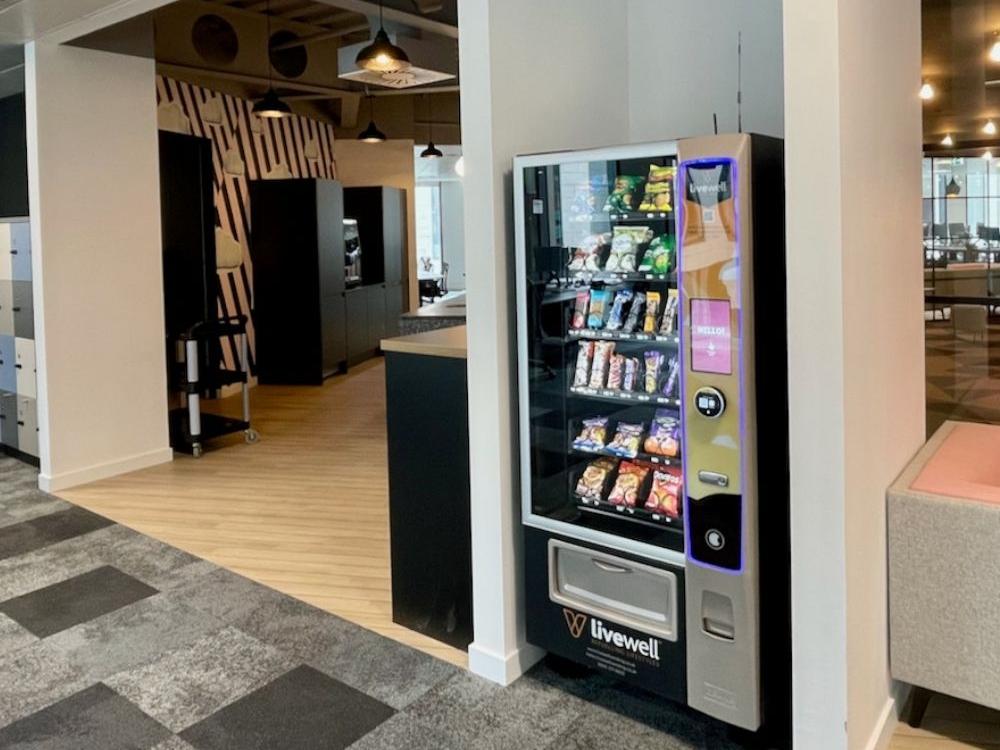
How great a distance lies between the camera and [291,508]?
521 cm

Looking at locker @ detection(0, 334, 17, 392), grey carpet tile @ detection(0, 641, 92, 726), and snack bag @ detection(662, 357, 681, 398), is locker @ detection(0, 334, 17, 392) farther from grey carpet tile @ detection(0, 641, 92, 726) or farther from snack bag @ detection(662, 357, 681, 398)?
snack bag @ detection(662, 357, 681, 398)

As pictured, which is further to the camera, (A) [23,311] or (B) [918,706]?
(A) [23,311]

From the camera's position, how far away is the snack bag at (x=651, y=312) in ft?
9.04

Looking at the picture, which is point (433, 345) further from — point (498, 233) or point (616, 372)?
point (616, 372)

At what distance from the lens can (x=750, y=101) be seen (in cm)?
332

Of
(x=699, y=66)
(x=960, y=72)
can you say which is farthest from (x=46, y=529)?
(x=960, y=72)

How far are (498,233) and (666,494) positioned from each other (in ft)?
3.29

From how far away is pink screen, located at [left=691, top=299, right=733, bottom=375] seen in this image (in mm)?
2398

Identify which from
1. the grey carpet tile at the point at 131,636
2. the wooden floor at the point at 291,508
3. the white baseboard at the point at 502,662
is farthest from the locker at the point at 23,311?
the white baseboard at the point at 502,662

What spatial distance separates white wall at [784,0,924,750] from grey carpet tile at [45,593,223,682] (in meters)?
2.33

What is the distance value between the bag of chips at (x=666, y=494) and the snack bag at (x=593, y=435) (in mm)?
213

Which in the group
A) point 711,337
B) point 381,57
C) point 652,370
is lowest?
point 652,370

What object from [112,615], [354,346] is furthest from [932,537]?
[354,346]

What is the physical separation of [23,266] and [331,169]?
6215 mm
